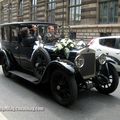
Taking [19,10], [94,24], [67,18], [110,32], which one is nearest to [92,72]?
[110,32]

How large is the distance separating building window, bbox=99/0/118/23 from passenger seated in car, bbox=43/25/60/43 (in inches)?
467

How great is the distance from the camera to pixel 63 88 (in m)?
6.12

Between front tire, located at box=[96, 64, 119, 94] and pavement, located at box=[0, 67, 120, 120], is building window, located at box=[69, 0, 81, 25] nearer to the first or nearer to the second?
pavement, located at box=[0, 67, 120, 120]

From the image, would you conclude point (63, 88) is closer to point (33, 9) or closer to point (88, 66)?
point (88, 66)

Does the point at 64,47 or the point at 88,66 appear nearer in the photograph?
the point at 88,66

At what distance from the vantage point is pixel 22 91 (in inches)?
281

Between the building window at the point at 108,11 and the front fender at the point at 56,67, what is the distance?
13598 millimetres

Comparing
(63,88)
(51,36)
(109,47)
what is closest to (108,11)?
(109,47)

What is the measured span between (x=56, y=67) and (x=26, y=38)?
6.39ft

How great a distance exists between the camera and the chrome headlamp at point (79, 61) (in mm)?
5914

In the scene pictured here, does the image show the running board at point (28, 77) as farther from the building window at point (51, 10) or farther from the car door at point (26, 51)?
the building window at point (51, 10)

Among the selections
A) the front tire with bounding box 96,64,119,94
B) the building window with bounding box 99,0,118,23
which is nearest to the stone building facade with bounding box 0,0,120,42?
the building window with bounding box 99,0,118,23

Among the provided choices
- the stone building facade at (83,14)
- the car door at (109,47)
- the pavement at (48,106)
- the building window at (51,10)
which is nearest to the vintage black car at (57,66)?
the pavement at (48,106)

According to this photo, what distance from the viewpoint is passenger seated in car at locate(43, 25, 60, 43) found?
24.7 ft
